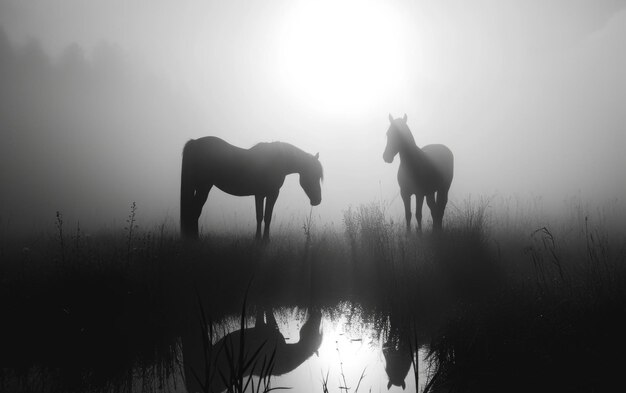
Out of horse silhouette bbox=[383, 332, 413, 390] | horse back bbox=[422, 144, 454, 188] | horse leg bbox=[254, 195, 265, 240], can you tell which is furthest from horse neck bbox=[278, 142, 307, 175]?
horse silhouette bbox=[383, 332, 413, 390]

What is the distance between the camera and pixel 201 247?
6.05 metres

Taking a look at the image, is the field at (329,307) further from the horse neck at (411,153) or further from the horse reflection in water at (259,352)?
the horse neck at (411,153)

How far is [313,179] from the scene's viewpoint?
31.8 ft

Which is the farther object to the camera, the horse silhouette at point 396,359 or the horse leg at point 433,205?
the horse leg at point 433,205

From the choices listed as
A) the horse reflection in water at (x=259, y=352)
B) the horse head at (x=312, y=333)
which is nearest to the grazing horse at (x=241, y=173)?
the horse head at (x=312, y=333)

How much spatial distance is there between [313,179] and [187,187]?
10.0 feet

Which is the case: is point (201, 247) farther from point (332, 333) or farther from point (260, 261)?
point (332, 333)

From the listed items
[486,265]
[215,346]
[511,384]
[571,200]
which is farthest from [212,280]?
[571,200]

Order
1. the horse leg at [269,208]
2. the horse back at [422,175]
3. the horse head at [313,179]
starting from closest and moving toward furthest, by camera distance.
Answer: the horse leg at [269,208]
the horse back at [422,175]
the horse head at [313,179]

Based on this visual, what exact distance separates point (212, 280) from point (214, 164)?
4057 mm

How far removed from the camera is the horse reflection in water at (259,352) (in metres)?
2.63

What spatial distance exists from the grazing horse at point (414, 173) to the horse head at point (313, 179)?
66.4 inches

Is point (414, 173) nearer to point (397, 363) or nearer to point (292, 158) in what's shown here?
point (292, 158)

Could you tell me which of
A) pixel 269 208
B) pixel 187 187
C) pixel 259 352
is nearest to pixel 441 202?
pixel 269 208
